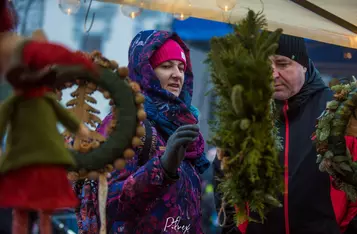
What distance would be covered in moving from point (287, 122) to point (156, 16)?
2.85 meters

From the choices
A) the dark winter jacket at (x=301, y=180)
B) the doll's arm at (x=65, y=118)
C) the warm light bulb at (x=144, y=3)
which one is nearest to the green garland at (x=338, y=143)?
the dark winter jacket at (x=301, y=180)

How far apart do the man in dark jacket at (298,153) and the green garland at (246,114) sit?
0.45m

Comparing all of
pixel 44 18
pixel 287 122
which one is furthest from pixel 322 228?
pixel 44 18

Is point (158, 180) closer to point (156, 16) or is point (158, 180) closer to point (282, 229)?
point (282, 229)

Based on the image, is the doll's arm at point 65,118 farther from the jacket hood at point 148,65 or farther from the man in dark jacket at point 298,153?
the man in dark jacket at point 298,153

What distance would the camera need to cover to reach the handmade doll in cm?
142

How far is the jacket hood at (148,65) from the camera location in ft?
8.12

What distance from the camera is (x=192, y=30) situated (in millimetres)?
4770

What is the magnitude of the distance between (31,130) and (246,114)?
0.74 metres

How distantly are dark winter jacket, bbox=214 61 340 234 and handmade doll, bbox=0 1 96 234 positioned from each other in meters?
1.19

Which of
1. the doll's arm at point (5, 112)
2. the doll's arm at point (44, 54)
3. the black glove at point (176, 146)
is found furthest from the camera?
the black glove at point (176, 146)

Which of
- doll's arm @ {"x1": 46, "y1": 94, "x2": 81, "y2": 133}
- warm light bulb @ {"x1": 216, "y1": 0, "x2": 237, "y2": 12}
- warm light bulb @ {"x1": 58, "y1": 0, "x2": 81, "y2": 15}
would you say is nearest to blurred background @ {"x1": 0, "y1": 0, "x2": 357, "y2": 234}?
warm light bulb @ {"x1": 58, "y1": 0, "x2": 81, "y2": 15}

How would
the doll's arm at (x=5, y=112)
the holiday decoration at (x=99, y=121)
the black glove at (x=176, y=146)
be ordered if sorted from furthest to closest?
the black glove at (x=176, y=146) → the holiday decoration at (x=99, y=121) → the doll's arm at (x=5, y=112)

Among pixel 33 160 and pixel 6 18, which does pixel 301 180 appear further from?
pixel 6 18
